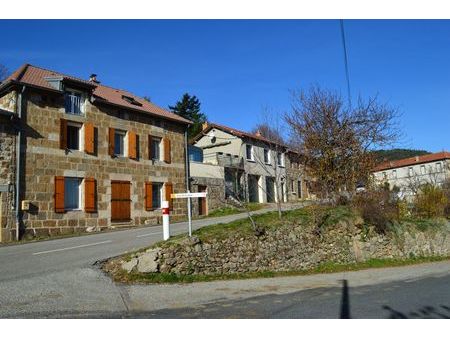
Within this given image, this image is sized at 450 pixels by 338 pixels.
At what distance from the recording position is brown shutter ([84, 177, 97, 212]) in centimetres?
2266

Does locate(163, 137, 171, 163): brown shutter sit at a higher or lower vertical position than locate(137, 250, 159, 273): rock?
higher

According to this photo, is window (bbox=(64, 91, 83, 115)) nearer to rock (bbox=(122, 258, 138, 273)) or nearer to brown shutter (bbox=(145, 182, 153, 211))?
brown shutter (bbox=(145, 182, 153, 211))

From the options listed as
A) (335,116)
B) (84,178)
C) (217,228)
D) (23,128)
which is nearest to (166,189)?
(84,178)

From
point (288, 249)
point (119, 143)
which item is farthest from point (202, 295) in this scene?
point (119, 143)

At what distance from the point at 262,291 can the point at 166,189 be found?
→ 18.3 meters

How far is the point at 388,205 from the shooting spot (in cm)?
1806

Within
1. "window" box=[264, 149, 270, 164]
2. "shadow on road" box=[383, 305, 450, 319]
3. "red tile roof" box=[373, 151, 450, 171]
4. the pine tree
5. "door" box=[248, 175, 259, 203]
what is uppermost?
the pine tree

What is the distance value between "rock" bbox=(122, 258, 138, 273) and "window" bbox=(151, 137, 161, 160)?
16.4m

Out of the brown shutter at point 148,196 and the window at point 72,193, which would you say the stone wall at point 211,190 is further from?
the window at point 72,193

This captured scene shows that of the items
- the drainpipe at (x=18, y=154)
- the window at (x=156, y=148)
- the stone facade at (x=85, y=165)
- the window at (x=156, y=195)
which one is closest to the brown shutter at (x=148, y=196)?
the stone facade at (x=85, y=165)

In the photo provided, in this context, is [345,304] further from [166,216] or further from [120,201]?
[120,201]

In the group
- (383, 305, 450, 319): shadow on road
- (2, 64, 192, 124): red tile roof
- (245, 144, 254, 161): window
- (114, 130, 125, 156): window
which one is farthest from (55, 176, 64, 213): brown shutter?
(245, 144, 254, 161): window

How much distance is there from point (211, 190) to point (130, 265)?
63.6ft

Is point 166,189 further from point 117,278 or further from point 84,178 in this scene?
point 117,278
